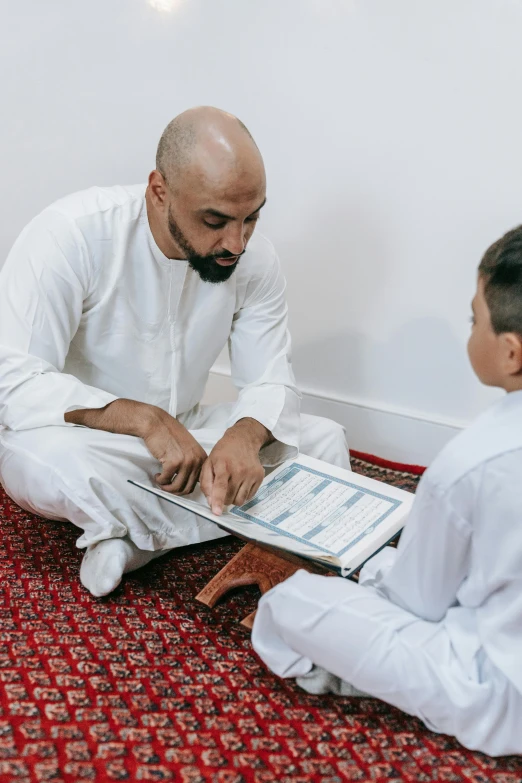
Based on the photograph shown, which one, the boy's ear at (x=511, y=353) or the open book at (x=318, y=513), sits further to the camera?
the open book at (x=318, y=513)

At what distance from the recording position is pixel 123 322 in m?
1.80

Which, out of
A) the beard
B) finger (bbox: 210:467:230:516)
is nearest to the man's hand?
finger (bbox: 210:467:230:516)

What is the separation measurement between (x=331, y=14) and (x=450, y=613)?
5.53 ft

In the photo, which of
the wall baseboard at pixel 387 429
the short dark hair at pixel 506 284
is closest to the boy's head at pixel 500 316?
the short dark hair at pixel 506 284

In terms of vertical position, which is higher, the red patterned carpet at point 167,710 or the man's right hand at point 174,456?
the man's right hand at point 174,456

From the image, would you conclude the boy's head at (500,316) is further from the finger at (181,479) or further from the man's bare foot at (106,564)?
the man's bare foot at (106,564)

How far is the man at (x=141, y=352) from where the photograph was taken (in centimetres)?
159

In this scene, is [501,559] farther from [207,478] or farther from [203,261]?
[203,261]

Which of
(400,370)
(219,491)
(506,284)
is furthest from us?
Answer: (400,370)

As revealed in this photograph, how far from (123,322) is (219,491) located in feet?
1.73

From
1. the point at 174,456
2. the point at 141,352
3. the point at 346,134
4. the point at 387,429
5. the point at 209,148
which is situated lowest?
the point at 387,429

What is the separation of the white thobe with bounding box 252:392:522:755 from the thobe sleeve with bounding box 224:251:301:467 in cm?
61

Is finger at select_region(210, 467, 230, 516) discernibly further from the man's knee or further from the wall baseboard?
the wall baseboard

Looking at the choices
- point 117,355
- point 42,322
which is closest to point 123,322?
point 117,355
